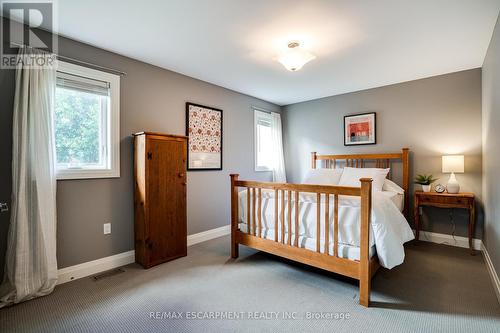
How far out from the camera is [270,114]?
4840mm

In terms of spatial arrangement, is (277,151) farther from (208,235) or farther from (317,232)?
(317,232)

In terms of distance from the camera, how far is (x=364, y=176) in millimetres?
3520

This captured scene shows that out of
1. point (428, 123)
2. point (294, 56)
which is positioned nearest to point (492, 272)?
point (428, 123)

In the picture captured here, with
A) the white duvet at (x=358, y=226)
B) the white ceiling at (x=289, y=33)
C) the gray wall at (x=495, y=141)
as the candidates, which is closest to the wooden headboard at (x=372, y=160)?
the gray wall at (x=495, y=141)

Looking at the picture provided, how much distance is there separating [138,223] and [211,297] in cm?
126

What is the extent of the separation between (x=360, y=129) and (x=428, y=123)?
94 cm

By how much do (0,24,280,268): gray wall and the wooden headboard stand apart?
68.8 inches

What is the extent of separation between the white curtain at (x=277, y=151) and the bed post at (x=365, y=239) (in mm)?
2943

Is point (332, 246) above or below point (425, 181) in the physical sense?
below

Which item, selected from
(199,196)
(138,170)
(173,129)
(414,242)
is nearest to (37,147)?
(138,170)

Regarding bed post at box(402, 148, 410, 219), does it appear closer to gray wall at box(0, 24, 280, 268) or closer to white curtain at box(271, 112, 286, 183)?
white curtain at box(271, 112, 286, 183)

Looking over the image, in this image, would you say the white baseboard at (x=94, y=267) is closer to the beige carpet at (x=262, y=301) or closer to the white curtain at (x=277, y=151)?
the beige carpet at (x=262, y=301)

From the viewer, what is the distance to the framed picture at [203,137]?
11.4 feet

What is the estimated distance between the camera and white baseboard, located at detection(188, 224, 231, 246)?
11.3 feet
